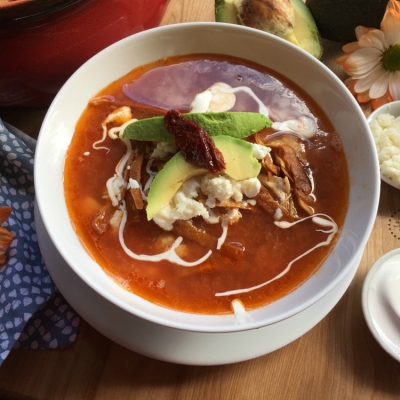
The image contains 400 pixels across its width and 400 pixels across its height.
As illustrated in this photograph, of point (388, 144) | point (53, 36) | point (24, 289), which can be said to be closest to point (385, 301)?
point (388, 144)

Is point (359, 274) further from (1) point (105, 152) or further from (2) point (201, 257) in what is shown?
(1) point (105, 152)

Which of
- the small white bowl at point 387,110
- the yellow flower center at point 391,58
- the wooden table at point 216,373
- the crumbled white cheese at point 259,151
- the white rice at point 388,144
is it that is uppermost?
the yellow flower center at point 391,58

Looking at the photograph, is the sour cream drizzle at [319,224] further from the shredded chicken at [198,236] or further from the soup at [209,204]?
the shredded chicken at [198,236]

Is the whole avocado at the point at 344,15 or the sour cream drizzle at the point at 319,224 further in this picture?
the whole avocado at the point at 344,15

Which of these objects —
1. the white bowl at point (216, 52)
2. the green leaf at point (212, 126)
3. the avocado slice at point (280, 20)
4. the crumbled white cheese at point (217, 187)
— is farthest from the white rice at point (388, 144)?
the crumbled white cheese at point (217, 187)

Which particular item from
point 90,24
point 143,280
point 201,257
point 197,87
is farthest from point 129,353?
point 90,24
